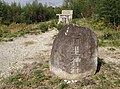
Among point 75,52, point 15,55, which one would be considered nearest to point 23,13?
point 15,55

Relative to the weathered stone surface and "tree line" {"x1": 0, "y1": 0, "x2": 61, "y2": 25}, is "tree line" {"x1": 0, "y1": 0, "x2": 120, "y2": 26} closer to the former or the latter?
"tree line" {"x1": 0, "y1": 0, "x2": 61, "y2": 25}

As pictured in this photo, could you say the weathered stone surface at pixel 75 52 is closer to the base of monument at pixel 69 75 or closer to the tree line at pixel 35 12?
the base of monument at pixel 69 75

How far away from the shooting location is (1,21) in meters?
22.5

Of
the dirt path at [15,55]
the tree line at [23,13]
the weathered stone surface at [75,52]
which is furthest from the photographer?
the tree line at [23,13]

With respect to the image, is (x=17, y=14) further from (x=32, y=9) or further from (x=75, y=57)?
(x=75, y=57)

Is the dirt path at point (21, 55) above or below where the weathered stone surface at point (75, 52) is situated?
below

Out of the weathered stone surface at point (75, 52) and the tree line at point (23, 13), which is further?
the tree line at point (23, 13)

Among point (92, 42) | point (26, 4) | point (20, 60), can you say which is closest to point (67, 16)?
point (26, 4)

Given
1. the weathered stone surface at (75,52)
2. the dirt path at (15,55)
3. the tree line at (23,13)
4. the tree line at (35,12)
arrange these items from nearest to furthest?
1. the weathered stone surface at (75,52)
2. the dirt path at (15,55)
3. the tree line at (35,12)
4. the tree line at (23,13)

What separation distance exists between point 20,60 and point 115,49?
3.95 metres

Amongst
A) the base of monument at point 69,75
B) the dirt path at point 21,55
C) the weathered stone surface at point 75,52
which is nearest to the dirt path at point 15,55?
the dirt path at point 21,55

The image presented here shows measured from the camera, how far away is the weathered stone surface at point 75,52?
602cm

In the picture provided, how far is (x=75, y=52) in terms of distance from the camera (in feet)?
19.7

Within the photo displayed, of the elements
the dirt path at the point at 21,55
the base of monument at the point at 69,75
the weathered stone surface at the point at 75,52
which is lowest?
the dirt path at the point at 21,55
